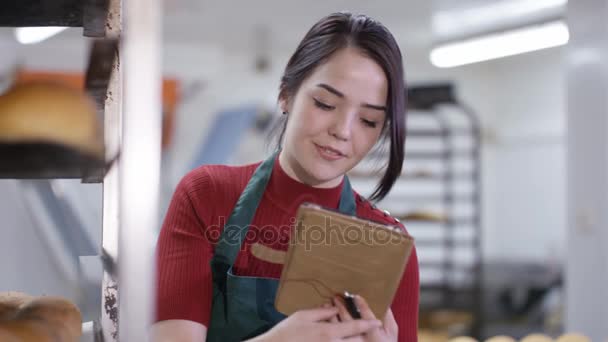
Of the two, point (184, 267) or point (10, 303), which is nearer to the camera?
point (10, 303)

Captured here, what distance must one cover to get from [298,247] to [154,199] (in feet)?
0.92

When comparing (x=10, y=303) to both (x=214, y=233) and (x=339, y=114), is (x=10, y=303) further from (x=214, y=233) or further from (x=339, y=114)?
(x=339, y=114)

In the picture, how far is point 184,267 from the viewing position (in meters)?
1.23

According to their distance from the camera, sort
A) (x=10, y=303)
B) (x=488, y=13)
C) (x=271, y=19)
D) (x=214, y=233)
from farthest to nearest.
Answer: (x=271, y=19) < (x=488, y=13) < (x=214, y=233) < (x=10, y=303)

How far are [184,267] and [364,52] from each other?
0.55m

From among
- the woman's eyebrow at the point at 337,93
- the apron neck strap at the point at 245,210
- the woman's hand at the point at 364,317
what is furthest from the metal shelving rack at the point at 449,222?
the woman's hand at the point at 364,317

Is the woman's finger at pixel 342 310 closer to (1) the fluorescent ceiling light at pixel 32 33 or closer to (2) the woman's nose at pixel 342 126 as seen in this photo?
(2) the woman's nose at pixel 342 126

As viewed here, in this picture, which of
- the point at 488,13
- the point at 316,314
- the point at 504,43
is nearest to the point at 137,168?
the point at 316,314

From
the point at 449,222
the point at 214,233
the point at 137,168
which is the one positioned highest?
the point at 137,168

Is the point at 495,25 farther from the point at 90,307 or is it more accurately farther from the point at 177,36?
the point at 90,307

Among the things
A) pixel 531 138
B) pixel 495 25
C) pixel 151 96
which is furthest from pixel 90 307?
pixel 531 138

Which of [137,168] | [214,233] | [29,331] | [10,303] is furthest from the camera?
[214,233]

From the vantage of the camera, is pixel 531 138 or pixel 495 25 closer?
pixel 495 25

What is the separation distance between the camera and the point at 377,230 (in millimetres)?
933
